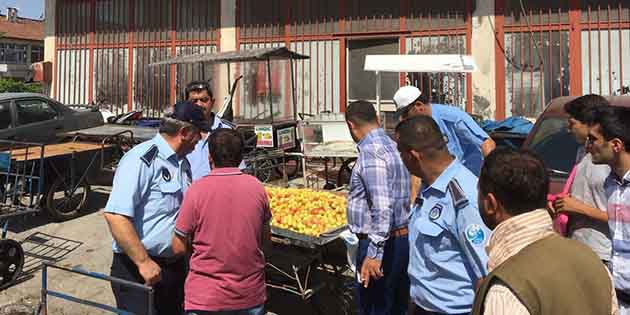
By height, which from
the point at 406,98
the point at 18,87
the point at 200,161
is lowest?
the point at 200,161

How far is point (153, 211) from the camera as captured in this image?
3.03 meters

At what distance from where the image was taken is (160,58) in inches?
559

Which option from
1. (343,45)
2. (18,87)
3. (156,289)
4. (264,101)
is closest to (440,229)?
(156,289)

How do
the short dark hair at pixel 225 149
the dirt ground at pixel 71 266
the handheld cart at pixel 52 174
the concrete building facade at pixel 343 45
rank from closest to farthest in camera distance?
the short dark hair at pixel 225 149 → the dirt ground at pixel 71 266 → the handheld cart at pixel 52 174 → the concrete building facade at pixel 343 45

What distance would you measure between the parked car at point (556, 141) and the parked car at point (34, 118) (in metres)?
8.43

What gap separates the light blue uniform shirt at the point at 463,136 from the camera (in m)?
4.24

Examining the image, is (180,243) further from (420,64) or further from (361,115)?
(420,64)

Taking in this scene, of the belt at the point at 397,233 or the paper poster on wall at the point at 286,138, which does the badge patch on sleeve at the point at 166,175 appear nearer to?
the belt at the point at 397,233

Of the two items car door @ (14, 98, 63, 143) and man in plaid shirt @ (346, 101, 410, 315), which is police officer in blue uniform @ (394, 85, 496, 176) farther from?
car door @ (14, 98, 63, 143)

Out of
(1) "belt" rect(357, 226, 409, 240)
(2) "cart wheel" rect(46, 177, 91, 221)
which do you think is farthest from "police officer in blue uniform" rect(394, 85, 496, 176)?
(2) "cart wheel" rect(46, 177, 91, 221)

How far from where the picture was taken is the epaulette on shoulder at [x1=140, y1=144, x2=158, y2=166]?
2.98 meters

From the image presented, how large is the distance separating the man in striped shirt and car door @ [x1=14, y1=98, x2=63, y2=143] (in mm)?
9263

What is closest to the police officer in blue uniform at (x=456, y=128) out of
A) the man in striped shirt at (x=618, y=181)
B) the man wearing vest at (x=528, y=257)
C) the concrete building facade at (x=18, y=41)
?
the man in striped shirt at (x=618, y=181)

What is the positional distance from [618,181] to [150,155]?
2.63 meters
